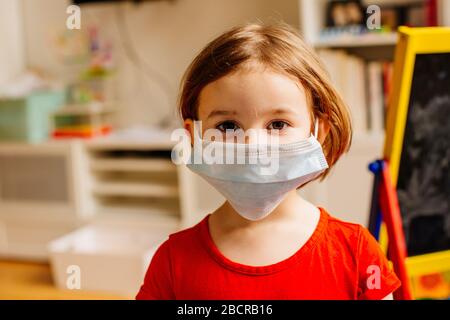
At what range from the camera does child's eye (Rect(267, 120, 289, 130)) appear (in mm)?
860

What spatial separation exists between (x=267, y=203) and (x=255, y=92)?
15 cm

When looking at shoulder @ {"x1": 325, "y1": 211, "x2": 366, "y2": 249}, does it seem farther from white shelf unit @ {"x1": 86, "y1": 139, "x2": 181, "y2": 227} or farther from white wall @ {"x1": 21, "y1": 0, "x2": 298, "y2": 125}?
white wall @ {"x1": 21, "y1": 0, "x2": 298, "y2": 125}

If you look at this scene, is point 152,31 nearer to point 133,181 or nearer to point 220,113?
point 133,181

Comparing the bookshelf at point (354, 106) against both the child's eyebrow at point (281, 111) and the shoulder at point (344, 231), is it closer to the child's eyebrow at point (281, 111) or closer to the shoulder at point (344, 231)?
the shoulder at point (344, 231)

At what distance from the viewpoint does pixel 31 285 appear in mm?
2658

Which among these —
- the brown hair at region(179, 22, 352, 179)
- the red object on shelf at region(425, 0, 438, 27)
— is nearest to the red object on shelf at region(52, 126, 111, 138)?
the red object on shelf at region(425, 0, 438, 27)

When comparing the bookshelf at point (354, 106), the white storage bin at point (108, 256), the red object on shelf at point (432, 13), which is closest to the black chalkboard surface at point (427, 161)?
the bookshelf at point (354, 106)

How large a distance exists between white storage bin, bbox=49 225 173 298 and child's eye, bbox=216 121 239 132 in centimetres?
163

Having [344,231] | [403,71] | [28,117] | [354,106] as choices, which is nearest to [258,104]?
[344,231]

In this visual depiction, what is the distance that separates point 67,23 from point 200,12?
67 cm

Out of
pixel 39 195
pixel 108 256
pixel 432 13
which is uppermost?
pixel 432 13

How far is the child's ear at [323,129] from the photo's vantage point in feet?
3.09

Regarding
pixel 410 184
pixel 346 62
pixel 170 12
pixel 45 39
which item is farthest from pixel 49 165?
pixel 410 184
